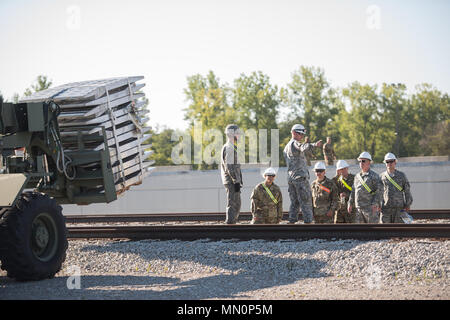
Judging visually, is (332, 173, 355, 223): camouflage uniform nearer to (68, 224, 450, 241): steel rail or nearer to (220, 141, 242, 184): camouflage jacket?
(220, 141, 242, 184): camouflage jacket

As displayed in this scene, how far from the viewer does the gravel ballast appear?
247 inches

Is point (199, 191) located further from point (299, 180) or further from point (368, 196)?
point (368, 196)

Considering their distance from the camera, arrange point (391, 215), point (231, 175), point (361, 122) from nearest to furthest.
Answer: point (391, 215) → point (231, 175) → point (361, 122)

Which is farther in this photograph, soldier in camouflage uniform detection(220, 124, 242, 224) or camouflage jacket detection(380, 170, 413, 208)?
soldier in camouflage uniform detection(220, 124, 242, 224)

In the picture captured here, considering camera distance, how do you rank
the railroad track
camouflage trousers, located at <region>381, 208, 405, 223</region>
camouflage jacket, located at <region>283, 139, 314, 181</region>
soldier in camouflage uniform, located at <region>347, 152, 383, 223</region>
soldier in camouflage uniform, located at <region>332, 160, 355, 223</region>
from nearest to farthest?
1. soldier in camouflage uniform, located at <region>347, 152, 383, 223</region>
2. camouflage trousers, located at <region>381, 208, 405, 223</region>
3. camouflage jacket, located at <region>283, 139, 314, 181</region>
4. soldier in camouflage uniform, located at <region>332, 160, 355, 223</region>
5. the railroad track

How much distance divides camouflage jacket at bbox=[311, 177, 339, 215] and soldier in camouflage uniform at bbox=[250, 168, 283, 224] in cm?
74

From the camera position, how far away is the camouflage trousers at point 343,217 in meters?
11.2

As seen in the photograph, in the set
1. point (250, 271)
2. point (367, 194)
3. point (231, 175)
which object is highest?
point (231, 175)

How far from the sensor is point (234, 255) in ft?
27.0

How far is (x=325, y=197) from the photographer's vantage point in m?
11.1

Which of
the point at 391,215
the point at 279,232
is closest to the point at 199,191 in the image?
the point at 391,215

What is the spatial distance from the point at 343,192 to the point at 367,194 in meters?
1.40

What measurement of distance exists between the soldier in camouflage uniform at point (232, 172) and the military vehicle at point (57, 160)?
1.63 meters

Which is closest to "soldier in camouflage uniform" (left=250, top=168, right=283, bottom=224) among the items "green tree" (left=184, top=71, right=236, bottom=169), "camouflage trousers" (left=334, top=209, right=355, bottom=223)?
"camouflage trousers" (left=334, top=209, right=355, bottom=223)
